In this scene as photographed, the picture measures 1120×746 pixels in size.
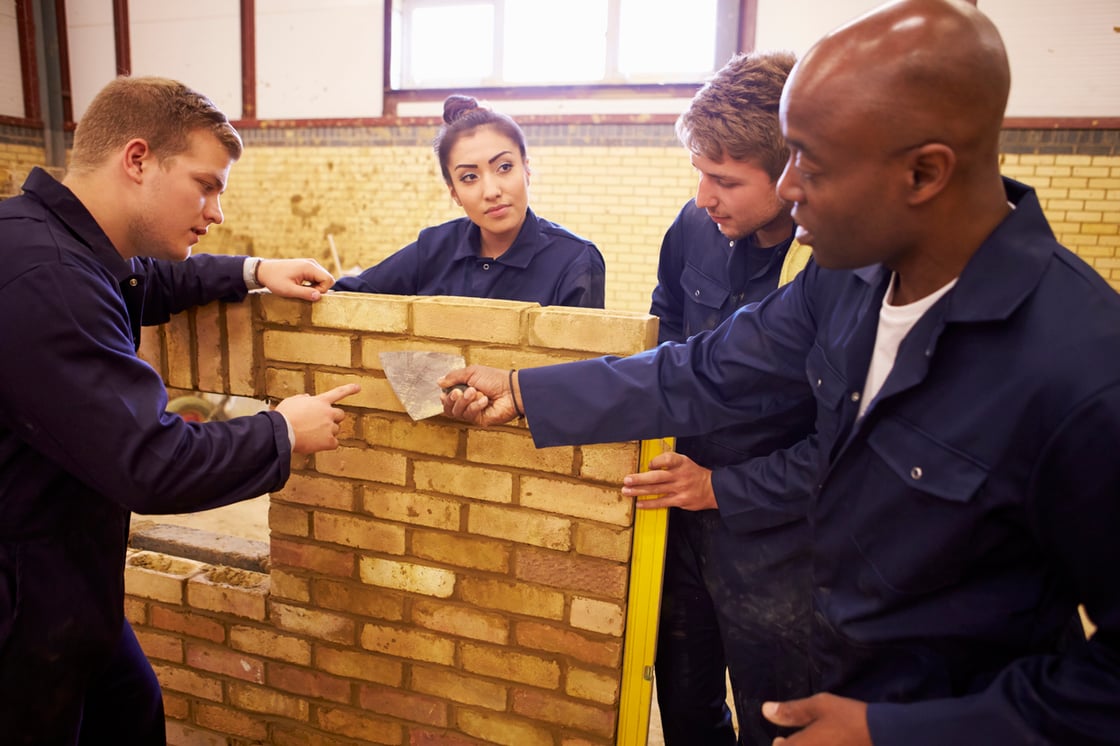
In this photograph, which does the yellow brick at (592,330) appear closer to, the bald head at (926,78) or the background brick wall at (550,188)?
the bald head at (926,78)

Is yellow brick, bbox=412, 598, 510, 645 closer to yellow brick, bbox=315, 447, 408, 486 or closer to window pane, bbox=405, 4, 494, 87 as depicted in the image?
yellow brick, bbox=315, 447, 408, 486

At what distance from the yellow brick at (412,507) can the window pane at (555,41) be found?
649 centimetres

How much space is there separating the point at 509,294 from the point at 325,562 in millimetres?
1026

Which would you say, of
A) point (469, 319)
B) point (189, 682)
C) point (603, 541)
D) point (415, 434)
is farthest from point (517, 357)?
point (189, 682)

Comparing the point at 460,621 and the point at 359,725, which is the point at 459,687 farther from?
the point at 359,725

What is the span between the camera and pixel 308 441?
5.17 feet

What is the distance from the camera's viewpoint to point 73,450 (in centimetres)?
130

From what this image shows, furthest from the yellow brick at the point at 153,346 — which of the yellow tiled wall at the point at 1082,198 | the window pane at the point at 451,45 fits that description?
the yellow tiled wall at the point at 1082,198

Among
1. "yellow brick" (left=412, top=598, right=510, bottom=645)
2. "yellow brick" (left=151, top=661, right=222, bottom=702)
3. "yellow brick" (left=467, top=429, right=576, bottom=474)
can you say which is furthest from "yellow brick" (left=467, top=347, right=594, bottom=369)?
"yellow brick" (left=151, top=661, right=222, bottom=702)

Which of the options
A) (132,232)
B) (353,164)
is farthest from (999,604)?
(353,164)

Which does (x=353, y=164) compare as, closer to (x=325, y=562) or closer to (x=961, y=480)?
(x=325, y=562)

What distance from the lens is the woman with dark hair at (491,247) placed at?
91.7 inches

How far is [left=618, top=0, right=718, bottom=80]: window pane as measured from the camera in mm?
6980

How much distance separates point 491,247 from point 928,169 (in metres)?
1.65
